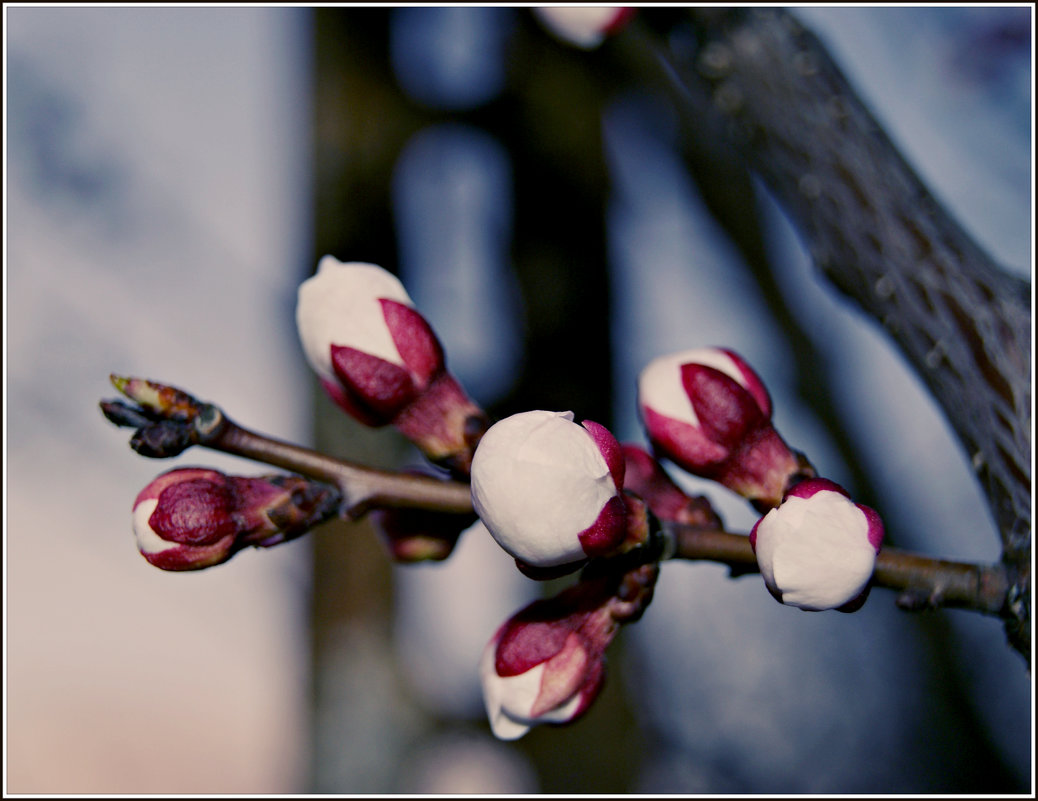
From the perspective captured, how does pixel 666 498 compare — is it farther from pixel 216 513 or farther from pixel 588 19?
pixel 588 19

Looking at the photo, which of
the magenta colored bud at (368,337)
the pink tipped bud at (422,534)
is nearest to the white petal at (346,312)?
the magenta colored bud at (368,337)

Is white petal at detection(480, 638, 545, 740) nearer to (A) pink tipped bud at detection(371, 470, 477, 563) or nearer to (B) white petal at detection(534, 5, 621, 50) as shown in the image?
(A) pink tipped bud at detection(371, 470, 477, 563)

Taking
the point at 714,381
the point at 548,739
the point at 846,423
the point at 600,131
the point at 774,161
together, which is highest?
the point at 600,131

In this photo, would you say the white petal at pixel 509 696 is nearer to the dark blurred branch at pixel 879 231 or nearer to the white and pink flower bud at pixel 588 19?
the dark blurred branch at pixel 879 231

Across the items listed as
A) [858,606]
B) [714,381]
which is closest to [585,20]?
[714,381]

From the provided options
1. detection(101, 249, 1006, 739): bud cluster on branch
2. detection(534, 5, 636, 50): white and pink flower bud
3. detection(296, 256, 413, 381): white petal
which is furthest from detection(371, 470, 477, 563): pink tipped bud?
detection(534, 5, 636, 50): white and pink flower bud

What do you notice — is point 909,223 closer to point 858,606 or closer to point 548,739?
point 858,606
